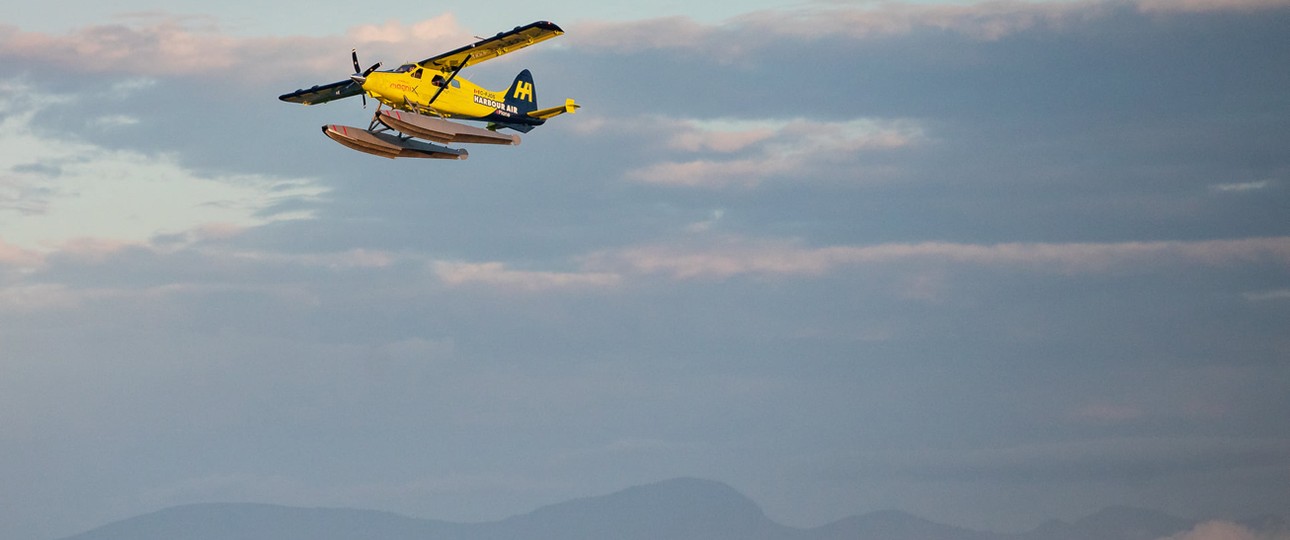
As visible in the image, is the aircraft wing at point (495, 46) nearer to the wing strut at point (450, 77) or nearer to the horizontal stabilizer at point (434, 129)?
the wing strut at point (450, 77)

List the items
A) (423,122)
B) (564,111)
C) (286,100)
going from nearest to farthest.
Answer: (423,122) → (564,111) → (286,100)

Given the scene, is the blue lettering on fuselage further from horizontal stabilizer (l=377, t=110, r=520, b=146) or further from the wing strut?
horizontal stabilizer (l=377, t=110, r=520, b=146)

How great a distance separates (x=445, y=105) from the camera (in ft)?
349

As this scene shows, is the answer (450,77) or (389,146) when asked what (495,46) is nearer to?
(450,77)

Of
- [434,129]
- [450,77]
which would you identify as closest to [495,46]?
[450,77]

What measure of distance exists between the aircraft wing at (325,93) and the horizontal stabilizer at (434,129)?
10952 mm

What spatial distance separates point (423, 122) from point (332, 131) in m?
5.00

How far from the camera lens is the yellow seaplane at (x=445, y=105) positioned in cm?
10162

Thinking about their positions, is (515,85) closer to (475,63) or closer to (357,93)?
(475,63)

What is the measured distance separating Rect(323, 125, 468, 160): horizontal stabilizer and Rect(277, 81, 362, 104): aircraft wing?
849cm

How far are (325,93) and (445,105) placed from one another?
11.0 m

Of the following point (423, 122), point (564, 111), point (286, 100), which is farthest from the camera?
point (286, 100)

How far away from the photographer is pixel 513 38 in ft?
346

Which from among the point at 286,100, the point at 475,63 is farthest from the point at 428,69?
the point at 286,100
